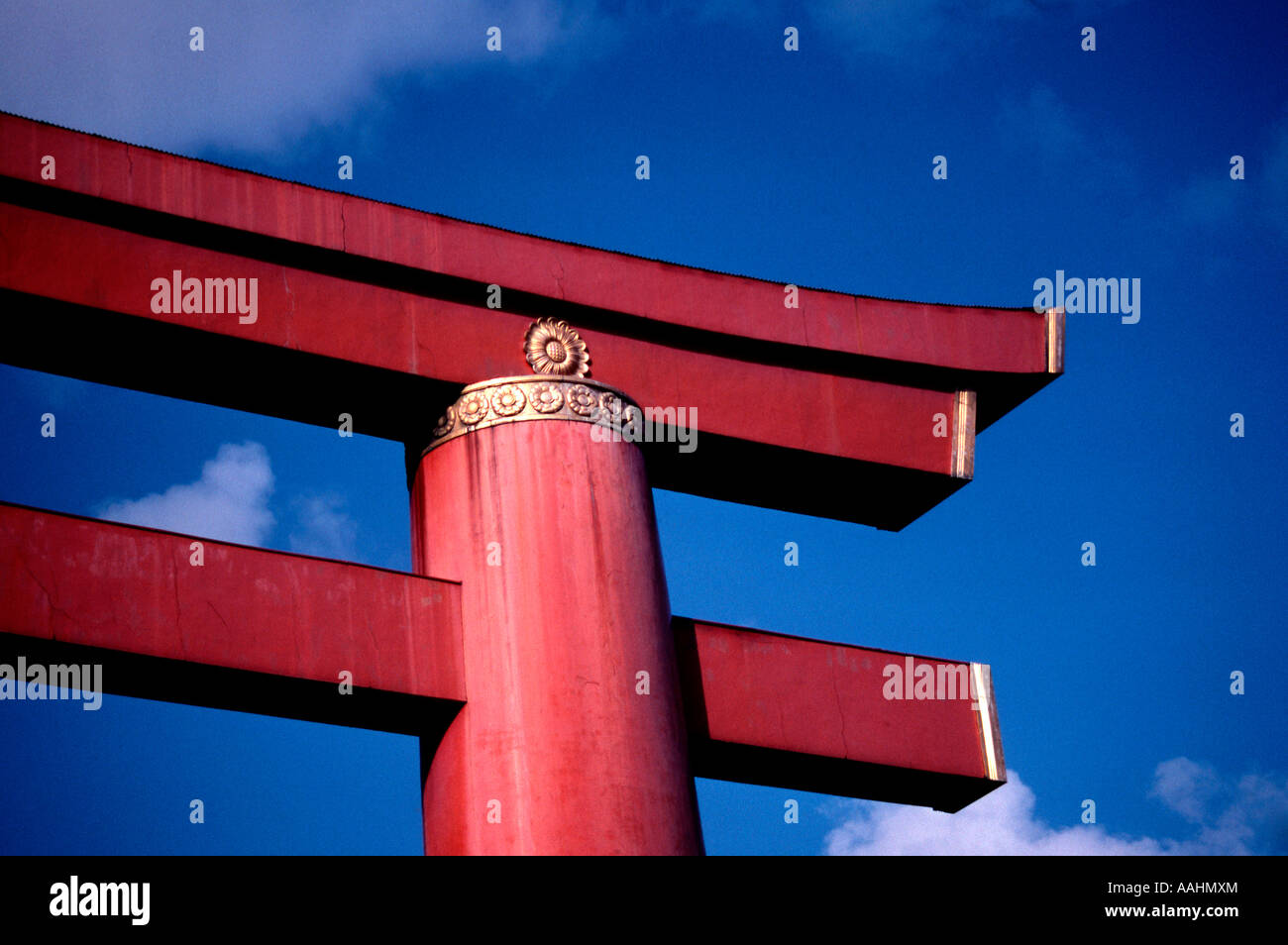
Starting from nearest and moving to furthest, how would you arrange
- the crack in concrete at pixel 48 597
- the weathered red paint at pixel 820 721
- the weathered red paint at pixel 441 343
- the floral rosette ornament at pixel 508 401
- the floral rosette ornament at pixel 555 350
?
1. the crack in concrete at pixel 48 597
2. the weathered red paint at pixel 441 343
3. the floral rosette ornament at pixel 508 401
4. the weathered red paint at pixel 820 721
5. the floral rosette ornament at pixel 555 350

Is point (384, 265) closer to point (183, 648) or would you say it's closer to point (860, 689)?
point (183, 648)

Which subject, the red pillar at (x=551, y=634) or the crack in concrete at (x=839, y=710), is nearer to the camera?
the red pillar at (x=551, y=634)

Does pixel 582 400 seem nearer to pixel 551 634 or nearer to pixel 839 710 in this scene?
pixel 551 634

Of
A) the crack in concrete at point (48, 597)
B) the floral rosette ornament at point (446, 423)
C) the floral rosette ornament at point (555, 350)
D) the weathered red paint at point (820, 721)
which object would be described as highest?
the floral rosette ornament at point (555, 350)

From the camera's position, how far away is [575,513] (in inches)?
425

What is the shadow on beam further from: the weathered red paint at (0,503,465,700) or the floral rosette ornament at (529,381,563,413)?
the floral rosette ornament at (529,381,563,413)

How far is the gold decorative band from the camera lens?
1109 centimetres

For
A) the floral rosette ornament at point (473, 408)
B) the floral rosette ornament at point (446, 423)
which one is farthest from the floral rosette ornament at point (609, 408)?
the floral rosette ornament at point (446, 423)

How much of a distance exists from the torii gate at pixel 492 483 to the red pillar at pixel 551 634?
2cm

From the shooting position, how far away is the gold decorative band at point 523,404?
11094 mm

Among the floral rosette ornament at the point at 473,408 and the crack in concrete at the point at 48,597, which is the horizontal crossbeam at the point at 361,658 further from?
the floral rosette ornament at the point at 473,408

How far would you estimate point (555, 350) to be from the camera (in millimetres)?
11555
